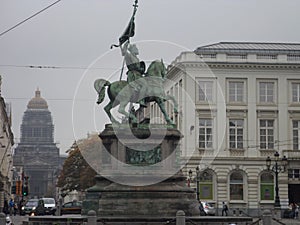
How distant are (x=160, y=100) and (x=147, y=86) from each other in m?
0.87

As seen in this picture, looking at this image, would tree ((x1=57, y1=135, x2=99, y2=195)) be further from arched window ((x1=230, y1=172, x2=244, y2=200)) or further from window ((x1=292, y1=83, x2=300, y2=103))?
window ((x1=292, y1=83, x2=300, y2=103))

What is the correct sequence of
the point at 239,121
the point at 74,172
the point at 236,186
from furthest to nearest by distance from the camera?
the point at 74,172 < the point at 239,121 < the point at 236,186

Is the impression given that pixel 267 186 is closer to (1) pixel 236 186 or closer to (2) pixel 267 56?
(1) pixel 236 186

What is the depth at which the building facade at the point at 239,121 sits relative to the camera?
2896 inches

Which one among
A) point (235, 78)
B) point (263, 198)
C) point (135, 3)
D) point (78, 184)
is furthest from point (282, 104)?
point (135, 3)

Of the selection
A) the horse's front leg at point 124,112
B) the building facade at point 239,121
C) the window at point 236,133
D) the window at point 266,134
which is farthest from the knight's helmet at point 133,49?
the window at point 266,134

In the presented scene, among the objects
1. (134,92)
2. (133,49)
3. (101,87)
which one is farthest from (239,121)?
(134,92)

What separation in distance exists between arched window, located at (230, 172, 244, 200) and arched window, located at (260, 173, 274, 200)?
203cm

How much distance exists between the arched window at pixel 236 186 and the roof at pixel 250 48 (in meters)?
13.4

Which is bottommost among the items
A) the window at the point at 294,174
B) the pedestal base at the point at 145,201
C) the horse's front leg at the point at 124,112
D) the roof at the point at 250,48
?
the pedestal base at the point at 145,201

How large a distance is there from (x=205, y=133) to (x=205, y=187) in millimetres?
5501

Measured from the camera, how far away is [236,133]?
76.0 metres

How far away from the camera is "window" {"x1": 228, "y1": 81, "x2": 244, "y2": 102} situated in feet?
253

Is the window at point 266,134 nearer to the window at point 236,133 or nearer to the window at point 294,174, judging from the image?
the window at point 236,133
